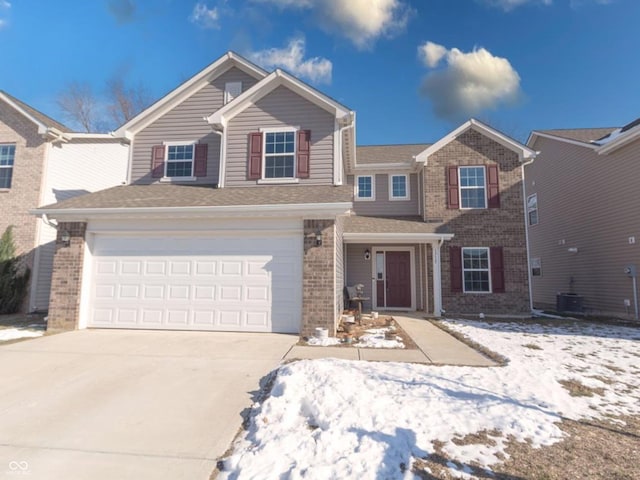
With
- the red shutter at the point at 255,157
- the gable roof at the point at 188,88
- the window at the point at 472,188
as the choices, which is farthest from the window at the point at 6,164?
the window at the point at 472,188

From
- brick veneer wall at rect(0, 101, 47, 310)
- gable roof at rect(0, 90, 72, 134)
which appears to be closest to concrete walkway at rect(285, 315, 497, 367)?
brick veneer wall at rect(0, 101, 47, 310)

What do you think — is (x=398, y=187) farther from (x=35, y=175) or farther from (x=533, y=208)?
(x=35, y=175)

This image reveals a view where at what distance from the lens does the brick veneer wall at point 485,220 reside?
11711mm

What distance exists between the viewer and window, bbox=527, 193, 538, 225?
17.0 metres

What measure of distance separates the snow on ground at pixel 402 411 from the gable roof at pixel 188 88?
31.5ft

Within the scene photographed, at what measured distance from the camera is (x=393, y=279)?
12773 mm

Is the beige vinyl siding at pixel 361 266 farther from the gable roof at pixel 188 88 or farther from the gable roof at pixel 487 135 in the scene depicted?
the gable roof at pixel 188 88

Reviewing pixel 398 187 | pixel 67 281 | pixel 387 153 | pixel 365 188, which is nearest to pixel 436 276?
pixel 398 187

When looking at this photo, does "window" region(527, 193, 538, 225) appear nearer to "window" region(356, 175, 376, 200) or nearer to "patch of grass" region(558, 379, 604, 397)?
"window" region(356, 175, 376, 200)

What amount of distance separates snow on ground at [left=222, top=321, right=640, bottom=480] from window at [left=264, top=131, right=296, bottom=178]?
6.17 m

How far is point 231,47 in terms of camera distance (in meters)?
10.9

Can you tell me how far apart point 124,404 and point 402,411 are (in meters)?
3.13

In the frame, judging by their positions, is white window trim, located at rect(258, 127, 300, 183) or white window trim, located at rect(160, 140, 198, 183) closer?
white window trim, located at rect(258, 127, 300, 183)

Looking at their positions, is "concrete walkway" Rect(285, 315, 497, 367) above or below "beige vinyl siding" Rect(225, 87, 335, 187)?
below
